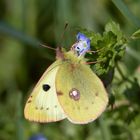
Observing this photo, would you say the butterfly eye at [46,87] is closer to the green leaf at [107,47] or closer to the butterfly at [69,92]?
the butterfly at [69,92]

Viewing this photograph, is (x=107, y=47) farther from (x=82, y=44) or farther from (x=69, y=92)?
(x=69, y=92)

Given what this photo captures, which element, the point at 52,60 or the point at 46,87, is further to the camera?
the point at 52,60

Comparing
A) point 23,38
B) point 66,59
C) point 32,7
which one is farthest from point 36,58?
point 66,59

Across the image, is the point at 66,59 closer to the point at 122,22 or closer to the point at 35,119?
A: the point at 35,119

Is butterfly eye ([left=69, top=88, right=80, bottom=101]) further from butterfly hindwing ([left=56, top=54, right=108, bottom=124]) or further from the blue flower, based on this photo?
the blue flower

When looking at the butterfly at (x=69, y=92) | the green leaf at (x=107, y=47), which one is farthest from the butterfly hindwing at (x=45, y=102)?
the green leaf at (x=107, y=47)

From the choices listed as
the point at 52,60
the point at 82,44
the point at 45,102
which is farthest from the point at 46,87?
the point at 52,60
